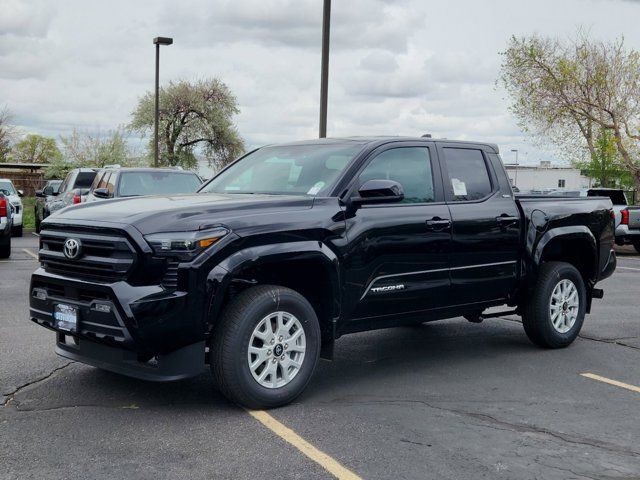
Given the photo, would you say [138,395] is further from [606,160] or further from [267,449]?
[606,160]

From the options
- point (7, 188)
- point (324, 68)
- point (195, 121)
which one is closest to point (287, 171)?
point (324, 68)

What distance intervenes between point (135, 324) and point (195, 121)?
50.3m

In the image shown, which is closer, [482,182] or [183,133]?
[482,182]

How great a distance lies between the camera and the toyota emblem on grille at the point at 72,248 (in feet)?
17.7

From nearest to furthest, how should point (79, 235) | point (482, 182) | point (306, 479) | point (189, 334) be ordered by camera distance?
point (306, 479)
point (189, 334)
point (79, 235)
point (482, 182)

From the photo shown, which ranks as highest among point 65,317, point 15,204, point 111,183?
point 111,183

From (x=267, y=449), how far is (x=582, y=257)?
15.4 ft

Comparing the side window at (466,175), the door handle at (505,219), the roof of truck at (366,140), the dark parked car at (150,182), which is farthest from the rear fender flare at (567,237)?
the dark parked car at (150,182)

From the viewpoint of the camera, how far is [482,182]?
23.7 ft

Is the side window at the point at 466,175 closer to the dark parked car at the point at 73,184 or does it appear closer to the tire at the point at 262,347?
the tire at the point at 262,347

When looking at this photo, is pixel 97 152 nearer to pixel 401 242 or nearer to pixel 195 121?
pixel 195 121

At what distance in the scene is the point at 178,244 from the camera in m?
5.11

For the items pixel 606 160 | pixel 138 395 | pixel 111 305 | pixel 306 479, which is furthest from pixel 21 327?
pixel 606 160

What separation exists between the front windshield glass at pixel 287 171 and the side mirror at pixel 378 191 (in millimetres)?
292
